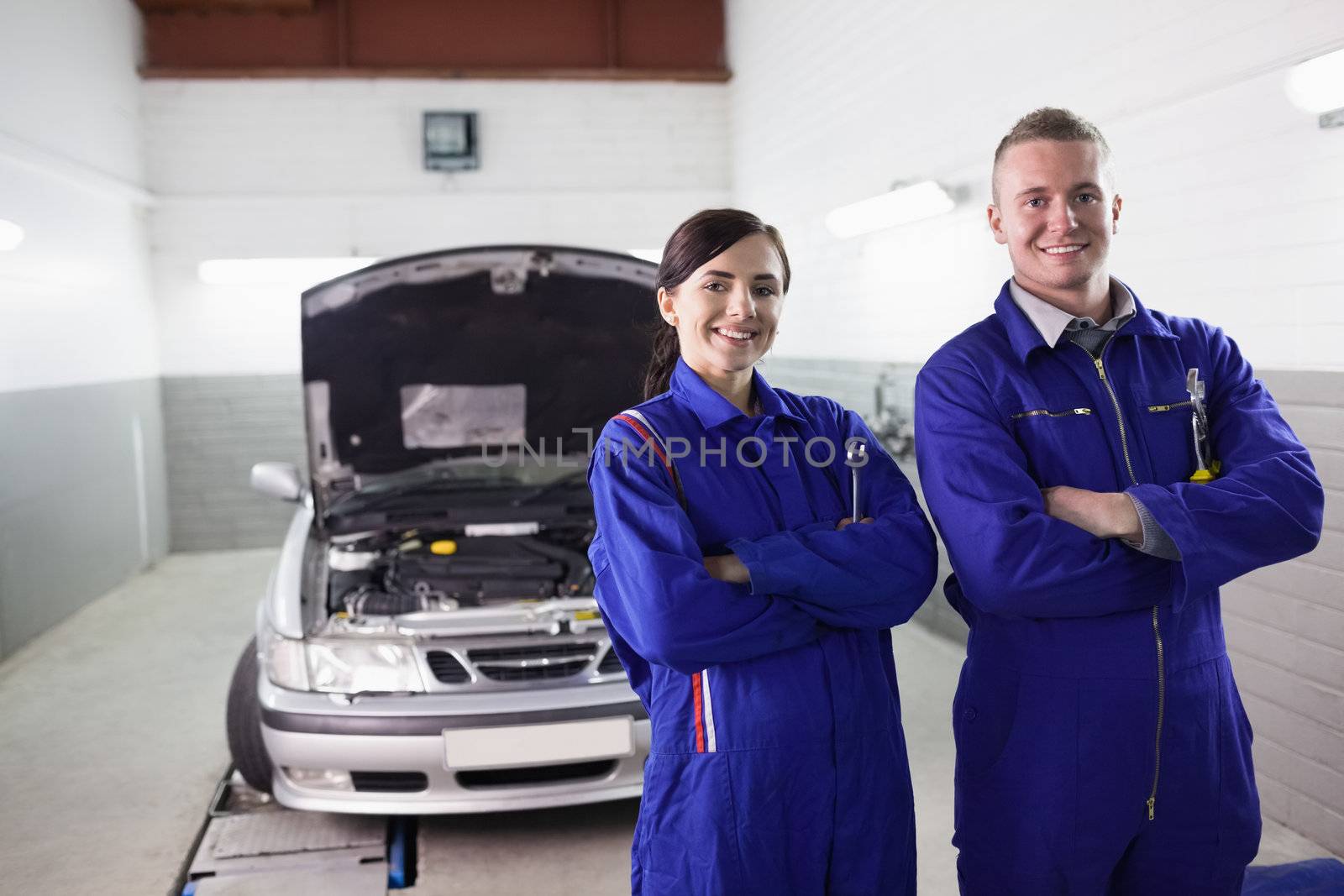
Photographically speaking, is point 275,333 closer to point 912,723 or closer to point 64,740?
point 64,740

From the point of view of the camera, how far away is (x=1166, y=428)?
Answer: 5.46 feet

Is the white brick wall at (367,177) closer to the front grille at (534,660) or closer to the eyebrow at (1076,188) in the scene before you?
the front grille at (534,660)

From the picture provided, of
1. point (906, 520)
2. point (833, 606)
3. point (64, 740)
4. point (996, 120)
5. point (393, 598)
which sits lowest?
point (64, 740)

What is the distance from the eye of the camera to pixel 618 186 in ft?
26.5

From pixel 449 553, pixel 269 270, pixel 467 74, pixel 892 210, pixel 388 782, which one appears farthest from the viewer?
pixel 467 74

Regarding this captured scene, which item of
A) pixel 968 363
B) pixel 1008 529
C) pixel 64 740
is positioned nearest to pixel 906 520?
pixel 1008 529

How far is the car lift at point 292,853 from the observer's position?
2.76 meters

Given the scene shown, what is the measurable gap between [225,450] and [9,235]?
9.06 feet

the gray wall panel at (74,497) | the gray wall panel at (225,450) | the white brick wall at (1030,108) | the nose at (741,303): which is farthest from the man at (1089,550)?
the gray wall panel at (225,450)

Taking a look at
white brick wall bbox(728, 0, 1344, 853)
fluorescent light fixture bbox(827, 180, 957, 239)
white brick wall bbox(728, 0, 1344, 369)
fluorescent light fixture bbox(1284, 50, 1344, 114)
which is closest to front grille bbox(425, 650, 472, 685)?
white brick wall bbox(728, 0, 1344, 853)

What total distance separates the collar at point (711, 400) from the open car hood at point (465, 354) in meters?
1.79

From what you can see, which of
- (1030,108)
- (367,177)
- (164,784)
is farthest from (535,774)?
(367,177)

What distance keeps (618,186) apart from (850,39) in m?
2.76

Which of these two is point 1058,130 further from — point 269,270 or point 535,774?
point 269,270
